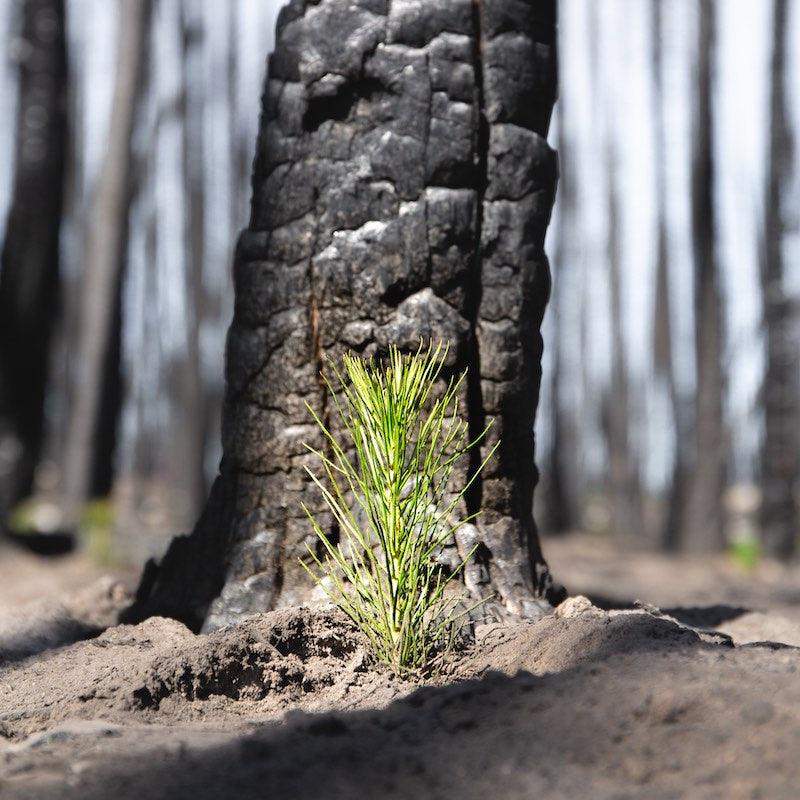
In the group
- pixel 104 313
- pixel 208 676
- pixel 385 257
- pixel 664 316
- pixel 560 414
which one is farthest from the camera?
pixel 664 316

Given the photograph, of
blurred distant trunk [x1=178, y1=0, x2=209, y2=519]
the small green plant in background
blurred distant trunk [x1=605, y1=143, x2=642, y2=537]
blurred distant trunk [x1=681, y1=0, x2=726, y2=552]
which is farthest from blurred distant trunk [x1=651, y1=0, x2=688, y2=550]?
the small green plant in background

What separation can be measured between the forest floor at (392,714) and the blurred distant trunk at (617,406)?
15106 mm

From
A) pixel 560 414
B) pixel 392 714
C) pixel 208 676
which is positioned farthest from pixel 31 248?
pixel 560 414

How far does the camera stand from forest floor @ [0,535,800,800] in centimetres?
167

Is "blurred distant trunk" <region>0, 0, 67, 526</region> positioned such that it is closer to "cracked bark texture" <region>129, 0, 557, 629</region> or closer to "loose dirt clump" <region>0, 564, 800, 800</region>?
"cracked bark texture" <region>129, 0, 557, 629</region>

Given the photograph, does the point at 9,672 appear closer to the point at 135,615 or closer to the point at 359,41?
the point at 135,615

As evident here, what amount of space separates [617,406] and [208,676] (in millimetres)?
16663

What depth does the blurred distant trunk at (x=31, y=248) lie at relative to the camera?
7664 mm

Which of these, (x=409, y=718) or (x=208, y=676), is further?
(x=208, y=676)

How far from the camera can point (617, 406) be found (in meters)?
18.4

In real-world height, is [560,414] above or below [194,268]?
below

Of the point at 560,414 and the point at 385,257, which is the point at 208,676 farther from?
the point at 560,414

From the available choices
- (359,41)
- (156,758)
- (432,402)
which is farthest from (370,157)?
(156,758)

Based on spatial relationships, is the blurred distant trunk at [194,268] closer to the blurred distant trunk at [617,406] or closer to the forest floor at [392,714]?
the blurred distant trunk at [617,406]
